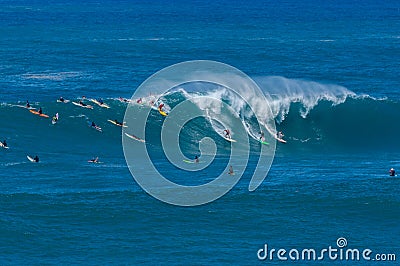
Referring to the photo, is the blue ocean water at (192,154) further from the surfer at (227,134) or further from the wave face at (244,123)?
the surfer at (227,134)

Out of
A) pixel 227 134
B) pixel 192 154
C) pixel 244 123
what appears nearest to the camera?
pixel 192 154

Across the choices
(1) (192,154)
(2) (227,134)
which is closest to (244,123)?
(2) (227,134)

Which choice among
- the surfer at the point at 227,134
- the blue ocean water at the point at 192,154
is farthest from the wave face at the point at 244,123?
the surfer at the point at 227,134

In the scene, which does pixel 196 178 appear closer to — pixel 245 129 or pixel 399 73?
pixel 245 129

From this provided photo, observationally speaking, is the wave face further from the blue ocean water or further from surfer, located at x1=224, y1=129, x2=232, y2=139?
surfer, located at x1=224, y1=129, x2=232, y2=139

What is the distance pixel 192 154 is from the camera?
247 feet

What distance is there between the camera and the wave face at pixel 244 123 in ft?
258

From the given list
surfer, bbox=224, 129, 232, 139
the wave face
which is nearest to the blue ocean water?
the wave face

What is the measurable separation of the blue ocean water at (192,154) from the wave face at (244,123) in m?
0.19

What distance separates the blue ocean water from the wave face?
7.5 inches

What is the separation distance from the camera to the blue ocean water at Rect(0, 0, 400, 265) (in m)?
55.1

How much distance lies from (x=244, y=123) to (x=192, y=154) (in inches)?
392

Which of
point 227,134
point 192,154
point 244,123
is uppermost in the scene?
point 244,123

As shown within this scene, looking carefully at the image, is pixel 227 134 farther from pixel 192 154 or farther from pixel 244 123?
pixel 192 154
